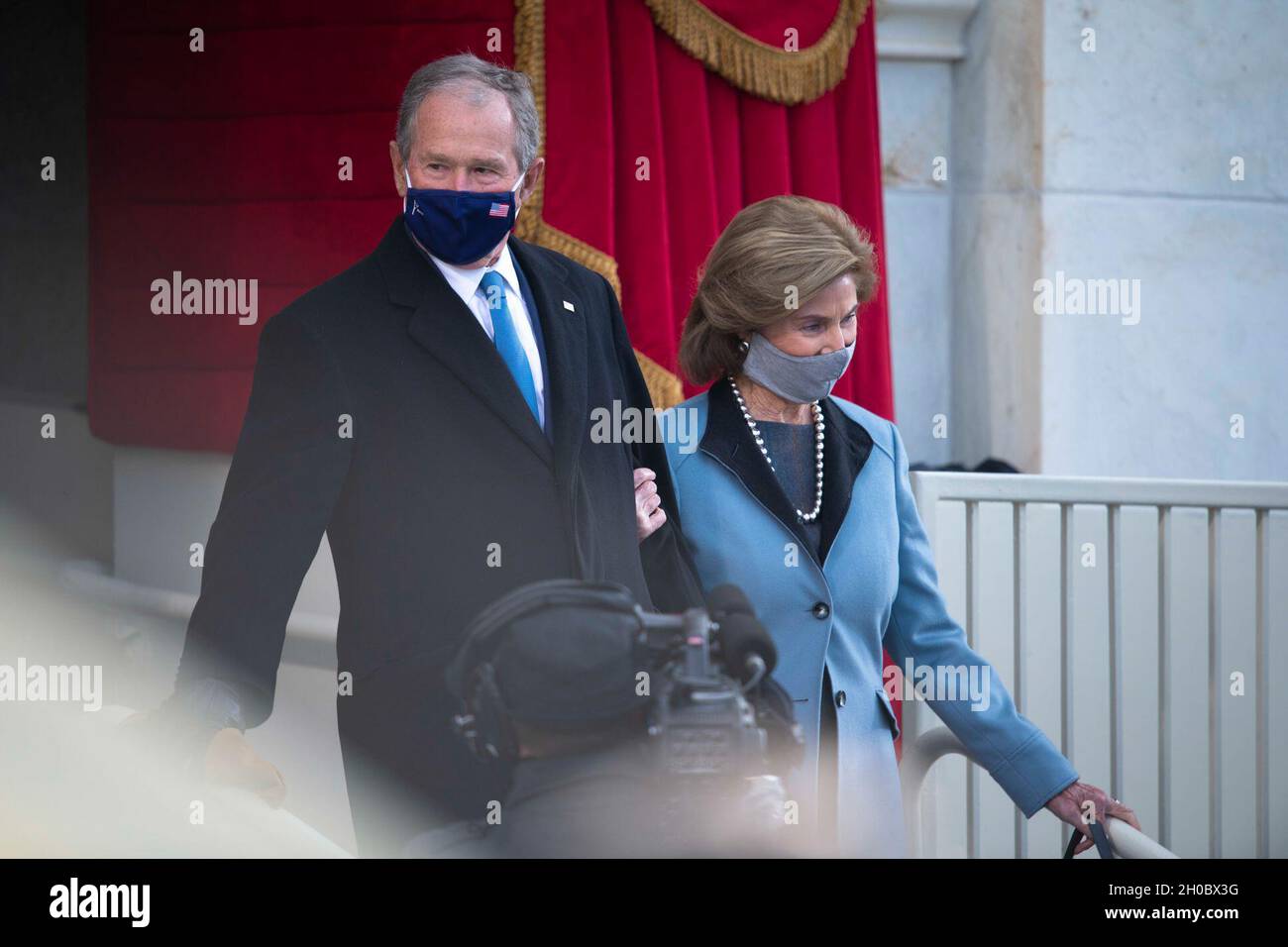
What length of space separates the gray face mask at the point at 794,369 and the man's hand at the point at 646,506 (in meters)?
0.28

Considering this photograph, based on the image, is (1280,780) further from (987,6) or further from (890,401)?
(987,6)

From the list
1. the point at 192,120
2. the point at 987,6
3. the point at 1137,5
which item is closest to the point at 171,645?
the point at 192,120

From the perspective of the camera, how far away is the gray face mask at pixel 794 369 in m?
1.72

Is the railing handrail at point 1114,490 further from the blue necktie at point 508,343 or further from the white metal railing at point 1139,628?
the blue necktie at point 508,343

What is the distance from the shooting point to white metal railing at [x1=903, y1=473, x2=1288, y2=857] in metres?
2.42

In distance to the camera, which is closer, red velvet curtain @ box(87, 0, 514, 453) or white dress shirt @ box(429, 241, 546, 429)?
white dress shirt @ box(429, 241, 546, 429)

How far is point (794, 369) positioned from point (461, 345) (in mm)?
509

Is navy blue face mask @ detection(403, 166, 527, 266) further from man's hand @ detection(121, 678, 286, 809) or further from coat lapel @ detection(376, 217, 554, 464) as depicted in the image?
man's hand @ detection(121, 678, 286, 809)

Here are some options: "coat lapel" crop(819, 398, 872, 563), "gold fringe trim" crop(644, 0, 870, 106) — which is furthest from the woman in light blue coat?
"gold fringe trim" crop(644, 0, 870, 106)

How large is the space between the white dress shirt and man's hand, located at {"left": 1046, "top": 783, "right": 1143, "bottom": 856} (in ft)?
2.58

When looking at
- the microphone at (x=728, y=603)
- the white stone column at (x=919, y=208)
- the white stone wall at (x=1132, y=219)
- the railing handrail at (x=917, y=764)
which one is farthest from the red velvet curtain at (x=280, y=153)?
A: the microphone at (x=728, y=603)

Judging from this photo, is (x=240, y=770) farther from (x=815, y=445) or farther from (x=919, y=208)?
(x=919, y=208)

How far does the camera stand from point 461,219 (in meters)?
1.39

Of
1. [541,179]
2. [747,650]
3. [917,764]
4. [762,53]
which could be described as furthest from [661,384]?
[747,650]
